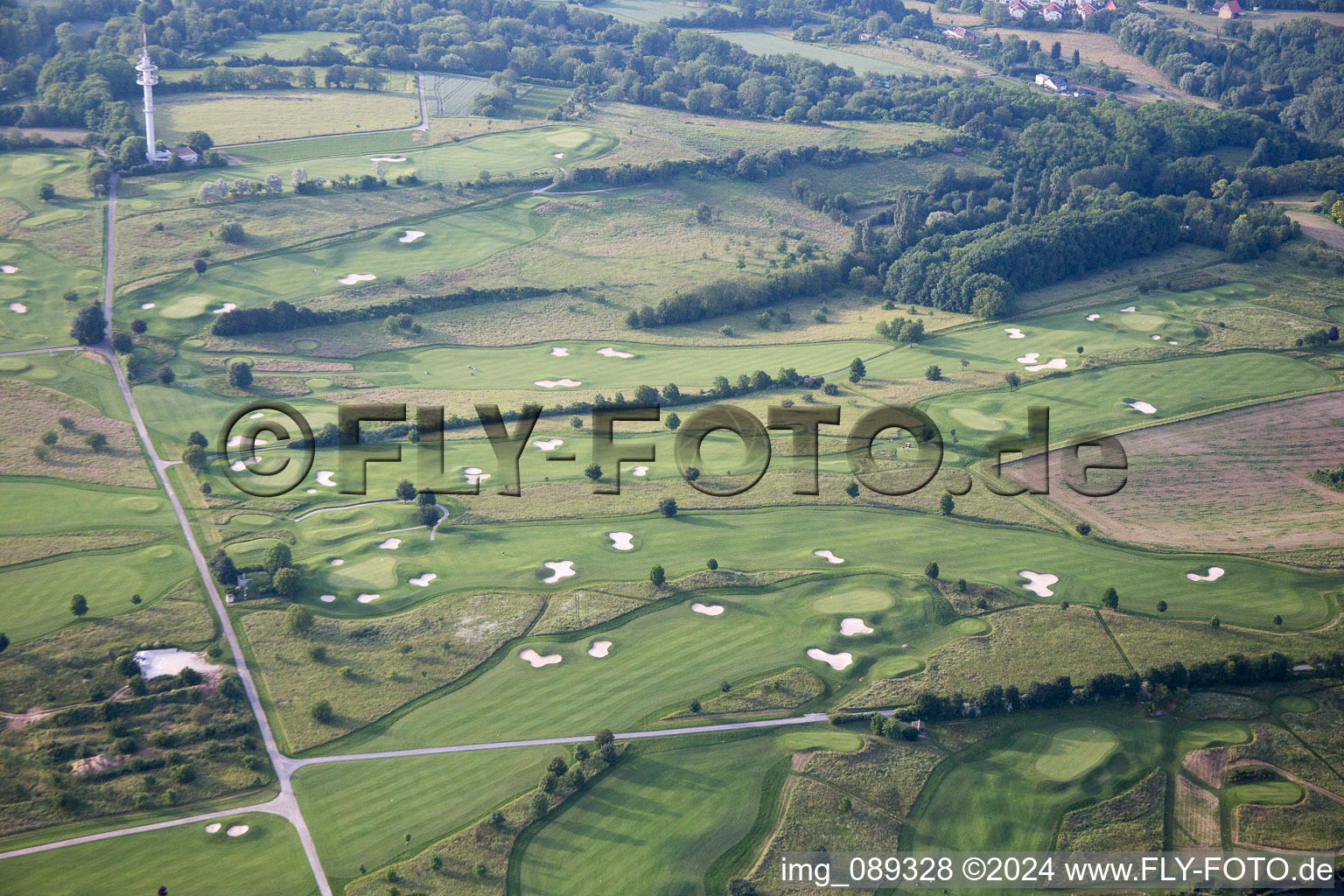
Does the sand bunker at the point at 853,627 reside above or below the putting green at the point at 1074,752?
above

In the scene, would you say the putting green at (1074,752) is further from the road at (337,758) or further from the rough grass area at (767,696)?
the rough grass area at (767,696)

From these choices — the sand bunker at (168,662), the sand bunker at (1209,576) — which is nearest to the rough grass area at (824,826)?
the sand bunker at (1209,576)

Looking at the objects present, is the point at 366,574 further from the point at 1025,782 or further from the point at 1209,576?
the point at 1209,576

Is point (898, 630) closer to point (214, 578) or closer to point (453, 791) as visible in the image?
point (453, 791)

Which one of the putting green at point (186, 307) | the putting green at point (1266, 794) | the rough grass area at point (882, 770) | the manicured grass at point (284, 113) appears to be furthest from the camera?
the manicured grass at point (284, 113)

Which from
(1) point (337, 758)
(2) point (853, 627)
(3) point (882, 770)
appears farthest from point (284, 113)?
(3) point (882, 770)

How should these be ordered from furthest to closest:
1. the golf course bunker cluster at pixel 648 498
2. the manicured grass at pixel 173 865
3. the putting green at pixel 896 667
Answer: the putting green at pixel 896 667, the golf course bunker cluster at pixel 648 498, the manicured grass at pixel 173 865

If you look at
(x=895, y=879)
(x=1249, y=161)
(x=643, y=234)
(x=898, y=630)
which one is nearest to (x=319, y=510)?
(x=898, y=630)
